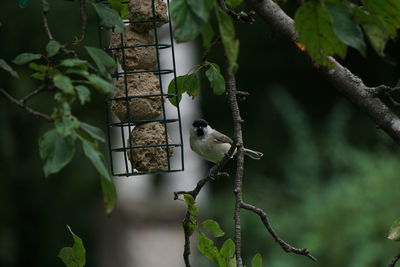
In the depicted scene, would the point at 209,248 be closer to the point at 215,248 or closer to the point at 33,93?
the point at 215,248

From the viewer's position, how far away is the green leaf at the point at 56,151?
1463 mm

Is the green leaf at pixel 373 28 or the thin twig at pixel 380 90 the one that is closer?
the green leaf at pixel 373 28

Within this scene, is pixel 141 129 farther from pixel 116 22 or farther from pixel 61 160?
pixel 61 160

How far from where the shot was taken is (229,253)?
7.16 feet

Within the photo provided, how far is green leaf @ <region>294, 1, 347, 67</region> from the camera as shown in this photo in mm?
1511

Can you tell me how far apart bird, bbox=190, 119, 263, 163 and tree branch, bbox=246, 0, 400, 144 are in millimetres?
2680

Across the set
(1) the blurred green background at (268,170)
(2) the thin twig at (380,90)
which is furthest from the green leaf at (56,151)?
(1) the blurred green background at (268,170)

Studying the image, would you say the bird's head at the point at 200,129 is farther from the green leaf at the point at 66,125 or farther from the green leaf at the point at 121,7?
the green leaf at the point at 66,125

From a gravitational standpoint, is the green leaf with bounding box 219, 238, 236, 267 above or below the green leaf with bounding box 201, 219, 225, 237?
below

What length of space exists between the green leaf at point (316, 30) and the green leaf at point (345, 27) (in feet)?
0.07

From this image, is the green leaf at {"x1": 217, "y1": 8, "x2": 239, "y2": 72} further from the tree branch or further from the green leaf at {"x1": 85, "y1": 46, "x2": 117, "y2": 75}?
the tree branch

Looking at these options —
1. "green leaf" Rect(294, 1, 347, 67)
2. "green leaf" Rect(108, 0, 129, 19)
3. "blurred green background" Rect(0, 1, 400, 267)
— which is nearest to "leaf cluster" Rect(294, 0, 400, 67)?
"green leaf" Rect(294, 1, 347, 67)

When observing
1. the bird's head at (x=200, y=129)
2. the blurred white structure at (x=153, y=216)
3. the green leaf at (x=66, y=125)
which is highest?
the green leaf at (x=66, y=125)

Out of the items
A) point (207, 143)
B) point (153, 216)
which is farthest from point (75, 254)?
point (153, 216)
